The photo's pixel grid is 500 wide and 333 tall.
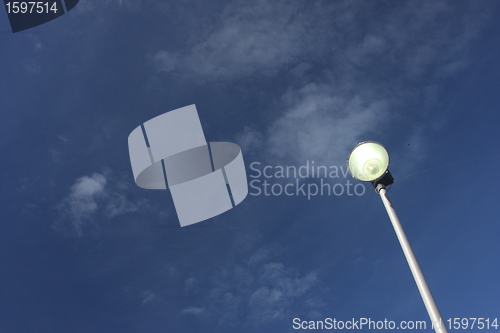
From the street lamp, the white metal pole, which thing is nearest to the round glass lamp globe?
the street lamp

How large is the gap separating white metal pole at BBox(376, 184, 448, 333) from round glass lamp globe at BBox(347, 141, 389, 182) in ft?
1.19

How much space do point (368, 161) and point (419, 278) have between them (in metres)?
1.50

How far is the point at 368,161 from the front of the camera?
4840mm

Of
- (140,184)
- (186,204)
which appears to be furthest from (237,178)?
(140,184)

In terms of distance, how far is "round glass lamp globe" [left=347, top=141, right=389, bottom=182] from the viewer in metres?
4.78

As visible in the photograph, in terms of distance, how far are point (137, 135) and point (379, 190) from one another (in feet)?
40.7

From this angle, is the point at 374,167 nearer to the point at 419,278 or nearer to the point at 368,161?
the point at 368,161

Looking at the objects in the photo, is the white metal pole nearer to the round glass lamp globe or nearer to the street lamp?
the street lamp

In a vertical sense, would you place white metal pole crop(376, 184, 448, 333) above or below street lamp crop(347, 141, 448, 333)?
below

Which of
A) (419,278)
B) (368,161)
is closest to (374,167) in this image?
(368,161)

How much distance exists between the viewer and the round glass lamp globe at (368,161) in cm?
478

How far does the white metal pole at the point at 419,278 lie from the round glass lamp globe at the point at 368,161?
362mm

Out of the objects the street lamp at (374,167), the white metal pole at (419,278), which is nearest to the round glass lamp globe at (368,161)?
the street lamp at (374,167)

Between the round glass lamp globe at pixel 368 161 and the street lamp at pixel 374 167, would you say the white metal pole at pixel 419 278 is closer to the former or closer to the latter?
the street lamp at pixel 374 167
